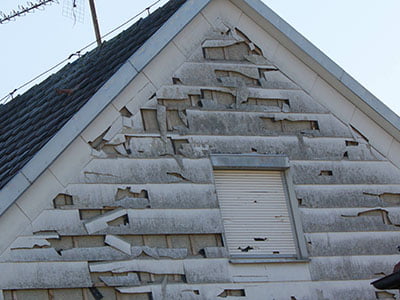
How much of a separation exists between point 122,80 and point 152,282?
2.20m

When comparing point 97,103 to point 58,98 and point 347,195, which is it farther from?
point 347,195

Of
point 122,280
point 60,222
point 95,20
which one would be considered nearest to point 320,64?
point 122,280

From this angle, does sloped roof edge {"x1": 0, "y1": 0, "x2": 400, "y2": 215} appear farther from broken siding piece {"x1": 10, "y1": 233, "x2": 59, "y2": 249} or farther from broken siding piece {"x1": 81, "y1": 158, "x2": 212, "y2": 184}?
broken siding piece {"x1": 81, "y1": 158, "x2": 212, "y2": 184}

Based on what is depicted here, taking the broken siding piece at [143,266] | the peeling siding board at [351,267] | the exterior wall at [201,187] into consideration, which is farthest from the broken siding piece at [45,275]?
the peeling siding board at [351,267]

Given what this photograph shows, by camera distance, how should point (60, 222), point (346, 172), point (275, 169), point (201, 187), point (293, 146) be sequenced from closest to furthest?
1. point (60, 222)
2. point (201, 187)
3. point (275, 169)
4. point (293, 146)
5. point (346, 172)

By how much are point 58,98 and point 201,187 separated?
91.5 inches

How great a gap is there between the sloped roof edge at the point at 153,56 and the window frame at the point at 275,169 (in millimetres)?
1320

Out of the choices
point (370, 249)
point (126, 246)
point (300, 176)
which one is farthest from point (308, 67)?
point (126, 246)

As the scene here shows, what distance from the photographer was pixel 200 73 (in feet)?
39.3

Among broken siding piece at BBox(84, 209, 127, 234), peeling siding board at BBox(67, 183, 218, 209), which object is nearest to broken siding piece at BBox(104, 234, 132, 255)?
broken siding piece at BBox(84, 209, 127, 234)

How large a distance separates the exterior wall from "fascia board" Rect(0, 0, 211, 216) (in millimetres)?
194

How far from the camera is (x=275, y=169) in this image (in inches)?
471

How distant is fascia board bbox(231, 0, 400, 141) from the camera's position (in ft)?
40.7

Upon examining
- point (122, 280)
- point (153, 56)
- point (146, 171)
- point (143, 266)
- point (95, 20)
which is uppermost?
point (95, 20)
